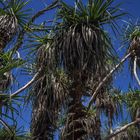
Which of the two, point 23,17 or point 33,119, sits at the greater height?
point 23,17

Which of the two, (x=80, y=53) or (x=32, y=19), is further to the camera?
(x=32, y=19)

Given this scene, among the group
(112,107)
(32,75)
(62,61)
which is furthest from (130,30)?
(62,61)

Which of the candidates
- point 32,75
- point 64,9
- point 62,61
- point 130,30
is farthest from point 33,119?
point 130,30

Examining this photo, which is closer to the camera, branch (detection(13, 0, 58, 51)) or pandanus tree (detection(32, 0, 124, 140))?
pandanus tree (detection(32, 0, 124, 140))

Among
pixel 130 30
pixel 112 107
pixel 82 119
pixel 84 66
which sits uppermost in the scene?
pixel 130 30

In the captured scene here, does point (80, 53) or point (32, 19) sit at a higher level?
point (32, 19)

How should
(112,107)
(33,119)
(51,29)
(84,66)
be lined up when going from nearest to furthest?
(84,66) → (51,29) → (33,119) → (112,107)

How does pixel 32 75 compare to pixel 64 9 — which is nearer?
pixel 64 9

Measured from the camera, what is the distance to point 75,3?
7961 mm

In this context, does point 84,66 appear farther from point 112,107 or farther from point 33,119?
point 112,107

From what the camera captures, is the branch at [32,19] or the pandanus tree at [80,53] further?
the branch at [32,19]

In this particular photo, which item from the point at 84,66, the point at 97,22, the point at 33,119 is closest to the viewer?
the point at 84,66

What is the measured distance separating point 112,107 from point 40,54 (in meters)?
3.27

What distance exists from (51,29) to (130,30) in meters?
3.49
